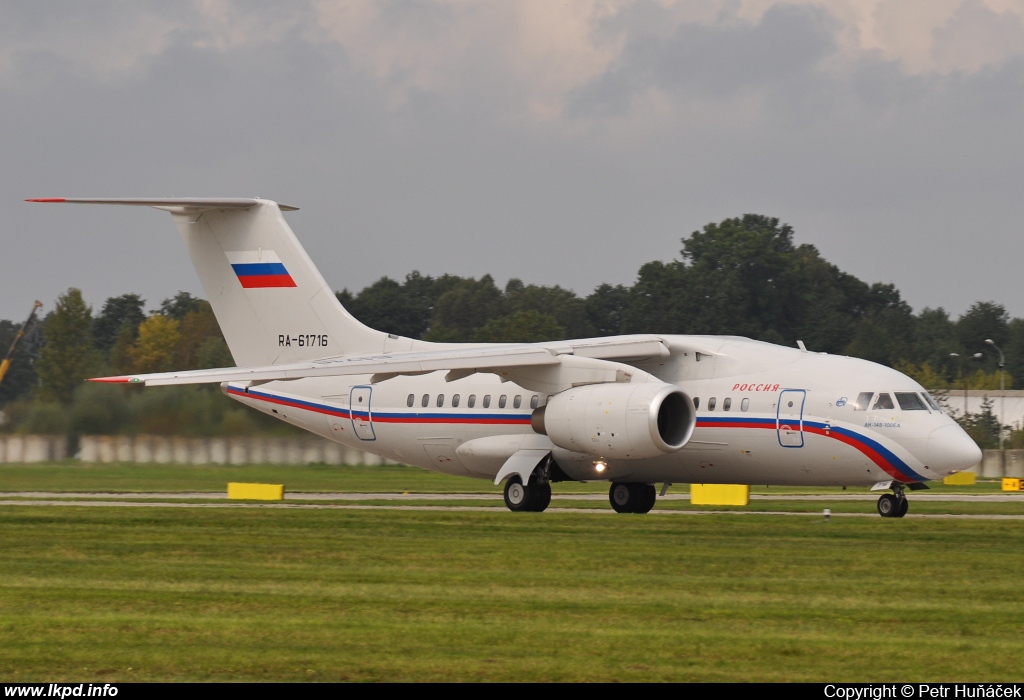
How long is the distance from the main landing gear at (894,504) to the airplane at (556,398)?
39 millimetres

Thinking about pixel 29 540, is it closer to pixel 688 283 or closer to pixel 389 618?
pixel 389 618

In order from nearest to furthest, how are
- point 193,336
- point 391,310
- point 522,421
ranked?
point 522,421 → point 193,336 → point 391,310

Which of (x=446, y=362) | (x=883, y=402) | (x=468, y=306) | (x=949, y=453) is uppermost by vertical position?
(x=468, y=306)

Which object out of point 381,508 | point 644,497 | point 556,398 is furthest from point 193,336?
point 556,398

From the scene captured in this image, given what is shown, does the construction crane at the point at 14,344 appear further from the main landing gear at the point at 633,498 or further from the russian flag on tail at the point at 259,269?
the main landing gear at the point at 633,498

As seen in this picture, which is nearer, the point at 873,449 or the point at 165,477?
the point at 873,449

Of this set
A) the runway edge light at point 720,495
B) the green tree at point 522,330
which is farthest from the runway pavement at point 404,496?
the green tree at point 522,330

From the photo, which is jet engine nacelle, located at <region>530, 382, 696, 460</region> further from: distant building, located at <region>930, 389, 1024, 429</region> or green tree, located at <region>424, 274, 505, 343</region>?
green tree, located at <region>424, 274, 505, 343</region>

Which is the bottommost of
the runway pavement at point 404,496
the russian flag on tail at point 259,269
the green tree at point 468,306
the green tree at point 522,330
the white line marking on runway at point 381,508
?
the white line marking on runway at point 381,508

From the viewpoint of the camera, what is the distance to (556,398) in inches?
1063

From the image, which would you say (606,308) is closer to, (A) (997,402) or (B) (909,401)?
(A) (997,402)

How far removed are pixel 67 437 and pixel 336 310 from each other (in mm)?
8150

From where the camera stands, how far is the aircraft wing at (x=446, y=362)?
26.9 metres

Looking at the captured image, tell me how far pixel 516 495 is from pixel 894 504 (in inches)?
270
